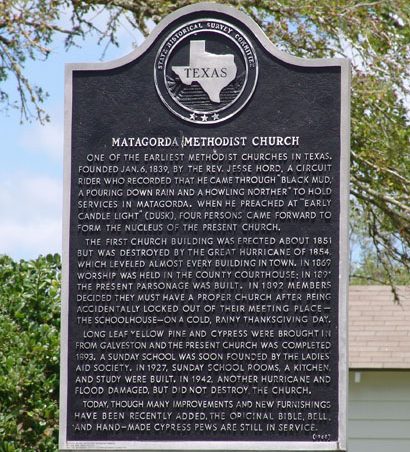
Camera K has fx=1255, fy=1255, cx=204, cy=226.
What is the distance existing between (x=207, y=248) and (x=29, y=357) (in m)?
2.34

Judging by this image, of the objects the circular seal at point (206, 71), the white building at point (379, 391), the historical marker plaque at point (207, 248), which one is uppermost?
the circular seal at point (206, 71)

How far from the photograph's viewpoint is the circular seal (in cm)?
868

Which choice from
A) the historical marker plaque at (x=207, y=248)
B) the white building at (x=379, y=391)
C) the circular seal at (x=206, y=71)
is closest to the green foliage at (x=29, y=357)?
the historical marker plaque at (x=207, y=248)

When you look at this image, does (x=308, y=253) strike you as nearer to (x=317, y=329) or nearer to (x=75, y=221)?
(x=317, y=329)

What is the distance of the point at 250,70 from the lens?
28.5ft

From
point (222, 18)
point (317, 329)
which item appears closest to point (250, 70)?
point (222, 18)

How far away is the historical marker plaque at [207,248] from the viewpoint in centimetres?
836

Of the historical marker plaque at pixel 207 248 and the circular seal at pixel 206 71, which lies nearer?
the historical marker plaque at pixel 207 248

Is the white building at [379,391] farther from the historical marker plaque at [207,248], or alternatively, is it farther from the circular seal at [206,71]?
the circular seal at [206,71]

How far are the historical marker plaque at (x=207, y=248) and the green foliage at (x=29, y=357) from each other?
1.44 meters

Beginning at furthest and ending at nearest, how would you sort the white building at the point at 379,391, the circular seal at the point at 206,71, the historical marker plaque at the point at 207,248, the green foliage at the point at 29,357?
the white building at the point at 379,391, the green foliage at the point at 29,357, the circular seal at the point at 206,71, the historical marker plaque at the point at 207,248

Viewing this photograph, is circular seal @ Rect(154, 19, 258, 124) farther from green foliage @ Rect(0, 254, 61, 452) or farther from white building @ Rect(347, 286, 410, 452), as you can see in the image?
white building @ Rect(347, 286, 410, 452)

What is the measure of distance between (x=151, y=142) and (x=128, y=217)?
1.80ft

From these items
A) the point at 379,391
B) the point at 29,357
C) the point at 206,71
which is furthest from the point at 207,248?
the point at 379,391
